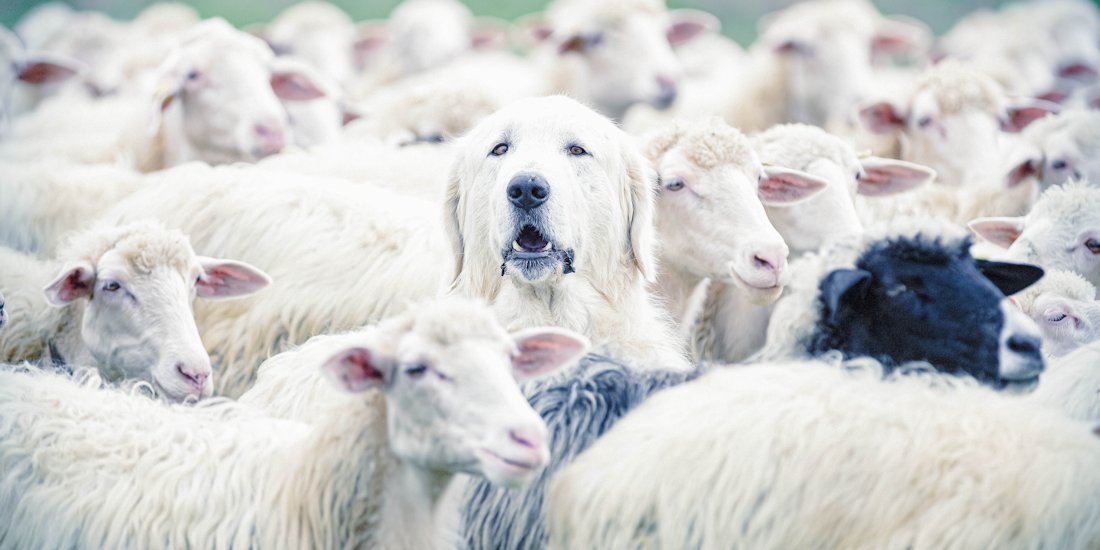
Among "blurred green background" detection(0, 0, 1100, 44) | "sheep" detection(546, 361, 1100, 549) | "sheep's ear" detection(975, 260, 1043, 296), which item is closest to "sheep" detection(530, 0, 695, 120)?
"sheep's ear" detection(975, 260, 1043, 296)

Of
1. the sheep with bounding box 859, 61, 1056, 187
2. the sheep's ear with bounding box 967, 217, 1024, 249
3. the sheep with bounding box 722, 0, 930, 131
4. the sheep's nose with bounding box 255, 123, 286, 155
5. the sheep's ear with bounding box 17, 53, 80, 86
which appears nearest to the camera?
the sheep's ear with bounding box 967, 217, 1024, 249

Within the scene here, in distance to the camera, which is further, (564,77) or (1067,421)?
(564,77)

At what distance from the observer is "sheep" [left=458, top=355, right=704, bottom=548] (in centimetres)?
367

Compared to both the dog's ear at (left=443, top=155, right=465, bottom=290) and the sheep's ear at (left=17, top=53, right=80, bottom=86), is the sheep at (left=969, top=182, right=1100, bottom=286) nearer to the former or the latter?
the dog's ear at (left=443, top=155, right=465, bottom=290)

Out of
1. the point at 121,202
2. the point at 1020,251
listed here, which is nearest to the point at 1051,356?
the point at 1020,251

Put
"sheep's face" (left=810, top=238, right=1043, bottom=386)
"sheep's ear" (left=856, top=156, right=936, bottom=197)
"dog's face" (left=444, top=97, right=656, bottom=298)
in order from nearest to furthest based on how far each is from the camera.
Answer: "sheep's face" (left=810, top=238, right=1043, bottom=386), "dog's face" (left=444, top=97, right=656, bottom=298), "sheep's ear" (left=856, top=156, right=936, bottom=197)

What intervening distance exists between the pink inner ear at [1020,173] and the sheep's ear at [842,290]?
8.99 feet

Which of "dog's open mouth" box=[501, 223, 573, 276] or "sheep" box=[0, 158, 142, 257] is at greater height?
"dog's open mouth" box=[501, 223, 573, 276]

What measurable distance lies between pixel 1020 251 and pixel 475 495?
2381 mm

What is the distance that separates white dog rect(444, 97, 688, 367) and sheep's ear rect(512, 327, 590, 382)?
0.61 metres

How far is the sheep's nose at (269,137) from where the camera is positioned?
6707 mm

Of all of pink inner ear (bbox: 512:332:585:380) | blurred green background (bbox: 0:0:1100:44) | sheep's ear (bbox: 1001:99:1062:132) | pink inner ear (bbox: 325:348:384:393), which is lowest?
blurred green background (bbox: 0:0:1100:44)

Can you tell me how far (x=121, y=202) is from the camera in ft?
18.7

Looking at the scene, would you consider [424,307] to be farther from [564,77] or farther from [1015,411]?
[564,77]
